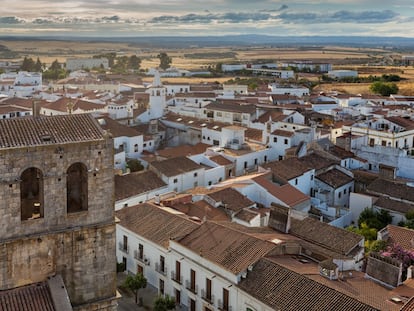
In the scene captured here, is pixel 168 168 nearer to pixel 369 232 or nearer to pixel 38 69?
pixel 369 232

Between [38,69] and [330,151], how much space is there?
110556 mm

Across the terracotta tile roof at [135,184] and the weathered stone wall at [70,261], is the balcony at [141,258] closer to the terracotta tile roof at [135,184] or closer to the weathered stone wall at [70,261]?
the terracotta tile roof at [135,184]

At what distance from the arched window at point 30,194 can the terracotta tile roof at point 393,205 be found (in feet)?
86.2

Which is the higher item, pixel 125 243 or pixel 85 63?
pixel 85 63

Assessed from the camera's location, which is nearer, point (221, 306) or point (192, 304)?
point (221, 306)

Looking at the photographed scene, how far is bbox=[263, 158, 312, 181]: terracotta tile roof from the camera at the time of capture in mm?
39844

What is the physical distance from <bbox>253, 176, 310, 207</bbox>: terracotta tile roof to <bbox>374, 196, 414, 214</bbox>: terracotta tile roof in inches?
197

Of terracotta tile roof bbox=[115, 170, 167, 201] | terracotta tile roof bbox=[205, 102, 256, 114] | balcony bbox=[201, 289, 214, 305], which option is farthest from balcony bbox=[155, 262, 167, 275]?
terracotta tile roof bbox=[205, 102, 256, 114]

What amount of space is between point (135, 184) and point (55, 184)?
77.2ft

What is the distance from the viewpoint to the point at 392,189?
38375 mm

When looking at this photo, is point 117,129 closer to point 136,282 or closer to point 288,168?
point 288,168

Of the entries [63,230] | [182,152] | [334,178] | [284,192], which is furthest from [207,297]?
[182,152]

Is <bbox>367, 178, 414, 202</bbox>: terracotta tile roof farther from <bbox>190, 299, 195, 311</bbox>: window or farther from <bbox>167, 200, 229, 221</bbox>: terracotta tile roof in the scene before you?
<bbox>190, 299, 195, 311</bbox>: window

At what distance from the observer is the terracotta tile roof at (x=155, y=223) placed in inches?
1034
